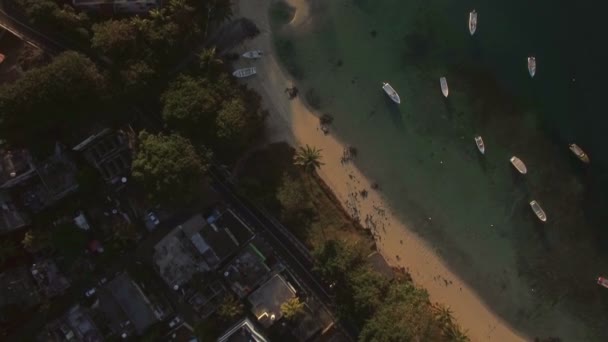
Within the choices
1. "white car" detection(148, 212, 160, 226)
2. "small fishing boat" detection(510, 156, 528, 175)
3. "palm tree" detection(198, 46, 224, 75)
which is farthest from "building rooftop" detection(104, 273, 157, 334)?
"small fishing boat" detection(510, 156, 528, 175)

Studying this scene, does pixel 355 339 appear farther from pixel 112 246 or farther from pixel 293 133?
pixel 112 246

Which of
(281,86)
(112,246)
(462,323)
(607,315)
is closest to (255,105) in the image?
(281,86)

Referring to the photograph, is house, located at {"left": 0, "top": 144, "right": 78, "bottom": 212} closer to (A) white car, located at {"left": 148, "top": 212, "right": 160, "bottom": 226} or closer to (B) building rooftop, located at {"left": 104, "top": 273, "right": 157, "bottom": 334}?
(A) white car, located at {"left": 148, "top": 212, "right": 160, "bottom": 226}

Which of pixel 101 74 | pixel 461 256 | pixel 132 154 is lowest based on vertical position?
pixel 461 256

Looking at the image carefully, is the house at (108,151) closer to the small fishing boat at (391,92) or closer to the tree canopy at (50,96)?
the tree canopy at (50,96)

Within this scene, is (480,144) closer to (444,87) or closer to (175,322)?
(444,87)

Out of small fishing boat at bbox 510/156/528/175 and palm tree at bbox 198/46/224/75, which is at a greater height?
palm tree at bbox 198/46/224/75

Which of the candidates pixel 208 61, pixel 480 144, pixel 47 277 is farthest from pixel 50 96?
pixel 480 144
